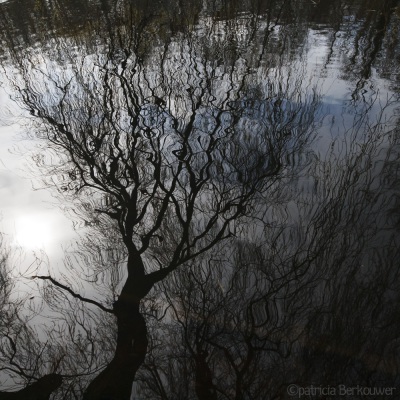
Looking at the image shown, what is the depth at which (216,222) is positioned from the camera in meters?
5.32

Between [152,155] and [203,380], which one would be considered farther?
[152,155]

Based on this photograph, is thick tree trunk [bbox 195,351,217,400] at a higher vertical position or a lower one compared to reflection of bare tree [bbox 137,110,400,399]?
lower

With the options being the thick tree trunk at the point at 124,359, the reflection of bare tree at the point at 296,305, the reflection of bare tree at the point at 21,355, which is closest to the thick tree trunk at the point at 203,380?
the reflection of bare tree at the point at 296,305

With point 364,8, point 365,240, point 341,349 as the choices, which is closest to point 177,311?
point 341,349

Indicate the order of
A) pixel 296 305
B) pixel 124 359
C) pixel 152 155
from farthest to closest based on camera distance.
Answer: pixel 152 155, pixel 296 305, pixel 124 359

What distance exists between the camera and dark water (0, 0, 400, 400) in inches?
149

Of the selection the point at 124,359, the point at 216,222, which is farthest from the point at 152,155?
the point at 124,359

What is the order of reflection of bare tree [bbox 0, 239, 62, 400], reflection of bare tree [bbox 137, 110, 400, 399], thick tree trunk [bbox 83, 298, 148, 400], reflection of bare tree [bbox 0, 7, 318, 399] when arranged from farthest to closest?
reflection of bare tree [bbox 0, 7, 318, 399] < reflection of bare tree [bbox 0, 239, 62, 400] < thick tree trunk [bbox 83, 298, 148, 400] < reflection of bare tree [bbox 137, 110, 400, 399]

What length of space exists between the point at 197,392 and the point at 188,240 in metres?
2.02

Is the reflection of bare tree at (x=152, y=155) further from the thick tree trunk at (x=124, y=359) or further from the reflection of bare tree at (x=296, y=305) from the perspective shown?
the reflection of bare tree at (x=296, y=305)

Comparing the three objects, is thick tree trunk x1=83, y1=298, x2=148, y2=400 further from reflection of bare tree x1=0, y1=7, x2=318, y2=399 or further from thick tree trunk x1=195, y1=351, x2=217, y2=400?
thick tree trunk x1=195, y1=351, x2=217, y2=400

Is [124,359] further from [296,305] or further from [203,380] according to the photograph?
[296,305]

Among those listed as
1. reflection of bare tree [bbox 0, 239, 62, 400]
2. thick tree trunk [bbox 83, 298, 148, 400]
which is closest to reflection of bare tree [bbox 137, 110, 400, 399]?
thick tree trunk [bbox 83, 298, 148, 400]

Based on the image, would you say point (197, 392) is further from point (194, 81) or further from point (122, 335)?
point (194, 81)
